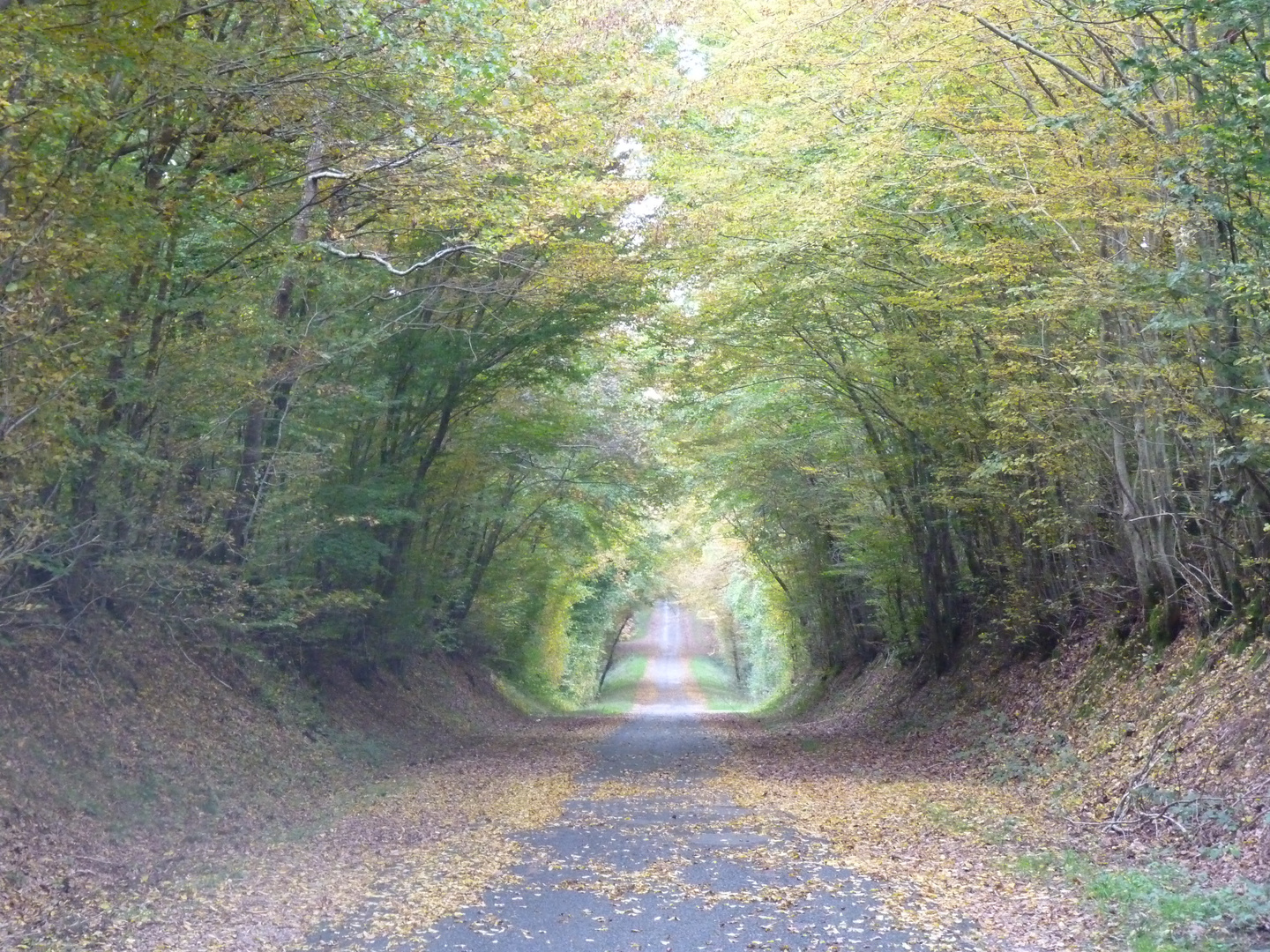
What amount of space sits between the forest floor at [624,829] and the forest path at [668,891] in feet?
0.10

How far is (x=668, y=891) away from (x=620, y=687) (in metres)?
52.4

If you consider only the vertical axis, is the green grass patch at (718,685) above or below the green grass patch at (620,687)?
below

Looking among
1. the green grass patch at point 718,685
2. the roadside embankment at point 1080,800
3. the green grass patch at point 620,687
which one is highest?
the roadside embankment at point 1080,800

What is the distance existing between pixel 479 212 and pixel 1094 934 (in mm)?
→ 7692

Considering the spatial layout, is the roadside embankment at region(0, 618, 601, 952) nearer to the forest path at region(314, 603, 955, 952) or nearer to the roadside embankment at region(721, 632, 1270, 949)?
the forest path at region(314, 603, 955, 952)

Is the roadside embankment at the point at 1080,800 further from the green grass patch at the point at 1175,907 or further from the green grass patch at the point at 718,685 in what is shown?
the green grass patch at the point at 718,685

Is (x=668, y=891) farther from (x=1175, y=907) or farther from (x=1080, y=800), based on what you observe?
(x=1080, y=800)

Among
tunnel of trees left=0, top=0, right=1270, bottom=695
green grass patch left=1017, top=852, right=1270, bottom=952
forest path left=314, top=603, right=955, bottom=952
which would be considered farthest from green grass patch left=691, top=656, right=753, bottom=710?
green grass patch left=1017, top=852, right=1270, bottom=952

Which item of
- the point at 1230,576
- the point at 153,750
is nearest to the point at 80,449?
the point at 153,750

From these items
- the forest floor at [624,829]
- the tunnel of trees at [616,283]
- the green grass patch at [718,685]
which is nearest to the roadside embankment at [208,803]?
the forest floor at [624,829]

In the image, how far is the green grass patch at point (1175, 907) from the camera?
20.3ft

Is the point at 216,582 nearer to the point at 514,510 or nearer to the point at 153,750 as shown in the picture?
the point at 153,750

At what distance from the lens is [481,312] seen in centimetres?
1603

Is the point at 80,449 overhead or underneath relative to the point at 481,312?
underneath
